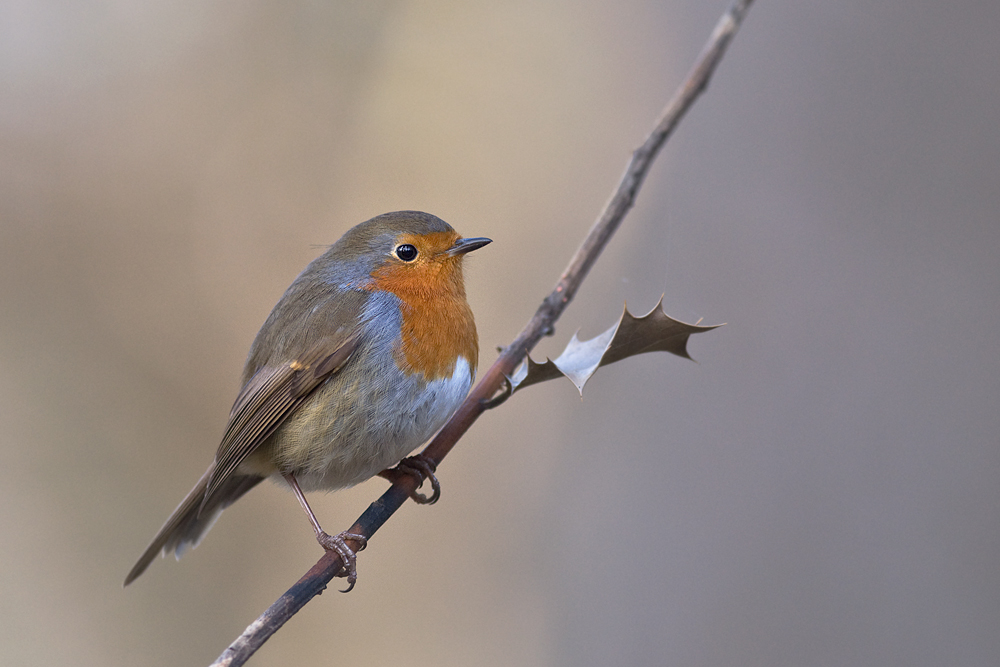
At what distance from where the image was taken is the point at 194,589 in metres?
4.84

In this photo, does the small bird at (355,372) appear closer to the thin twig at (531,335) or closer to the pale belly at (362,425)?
the pale belly at (362,425)

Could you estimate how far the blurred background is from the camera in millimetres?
3104

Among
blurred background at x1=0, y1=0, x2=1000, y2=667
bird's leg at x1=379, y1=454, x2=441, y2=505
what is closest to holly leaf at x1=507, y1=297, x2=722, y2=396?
bird's leg at x1=379, y1=454, x2=441, y2=505

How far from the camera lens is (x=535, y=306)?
4266 mm

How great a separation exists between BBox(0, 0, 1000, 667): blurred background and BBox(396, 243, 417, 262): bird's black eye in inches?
49.9

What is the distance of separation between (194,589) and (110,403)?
4.23ft

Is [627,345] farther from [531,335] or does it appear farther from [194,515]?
[194,515]

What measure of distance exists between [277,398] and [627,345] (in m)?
1.15

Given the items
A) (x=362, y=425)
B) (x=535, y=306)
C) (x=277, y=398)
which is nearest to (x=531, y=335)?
(x=362, y=425)

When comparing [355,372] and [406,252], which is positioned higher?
[406,252]

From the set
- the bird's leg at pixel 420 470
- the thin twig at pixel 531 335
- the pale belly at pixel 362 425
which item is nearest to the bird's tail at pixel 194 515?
the pale belly at pixel 362 425

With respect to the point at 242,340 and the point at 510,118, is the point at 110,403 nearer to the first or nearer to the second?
→ the point at 242,340

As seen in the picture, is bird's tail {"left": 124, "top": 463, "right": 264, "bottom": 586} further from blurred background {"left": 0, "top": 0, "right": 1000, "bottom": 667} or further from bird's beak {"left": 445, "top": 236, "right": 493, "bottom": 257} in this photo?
blurred background {"left": 0, "top": 0, "right": 1000, "bottom": 667}

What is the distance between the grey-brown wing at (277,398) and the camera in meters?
2.47
